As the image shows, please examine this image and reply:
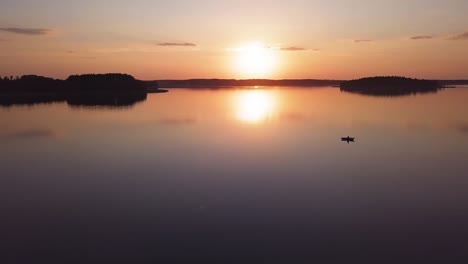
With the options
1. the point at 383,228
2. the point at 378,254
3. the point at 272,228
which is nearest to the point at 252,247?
the point at 272,228

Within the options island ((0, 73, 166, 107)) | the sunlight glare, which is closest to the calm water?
the sunlight glare

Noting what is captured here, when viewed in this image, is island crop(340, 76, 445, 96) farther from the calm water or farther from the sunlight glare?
the calm water

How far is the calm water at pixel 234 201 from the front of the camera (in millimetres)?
9953

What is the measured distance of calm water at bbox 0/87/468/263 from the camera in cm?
995

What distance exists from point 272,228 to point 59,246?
5685mm

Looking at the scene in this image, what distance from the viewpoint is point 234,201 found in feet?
45.4

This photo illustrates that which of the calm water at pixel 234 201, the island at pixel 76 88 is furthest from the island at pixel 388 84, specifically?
the calm water at pixel 234 201

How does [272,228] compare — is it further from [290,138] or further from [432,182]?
[290,138]

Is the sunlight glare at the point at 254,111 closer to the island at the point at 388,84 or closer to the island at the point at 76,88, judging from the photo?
the island at the point at 76,88

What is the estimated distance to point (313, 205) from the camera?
44.0 ft

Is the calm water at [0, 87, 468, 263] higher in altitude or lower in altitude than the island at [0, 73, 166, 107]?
lower

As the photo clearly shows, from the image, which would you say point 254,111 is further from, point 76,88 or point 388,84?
point 388,84

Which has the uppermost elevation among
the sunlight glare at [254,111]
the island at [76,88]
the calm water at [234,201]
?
the island at [76,88]

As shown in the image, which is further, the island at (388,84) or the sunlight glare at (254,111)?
the island at (388,84)
